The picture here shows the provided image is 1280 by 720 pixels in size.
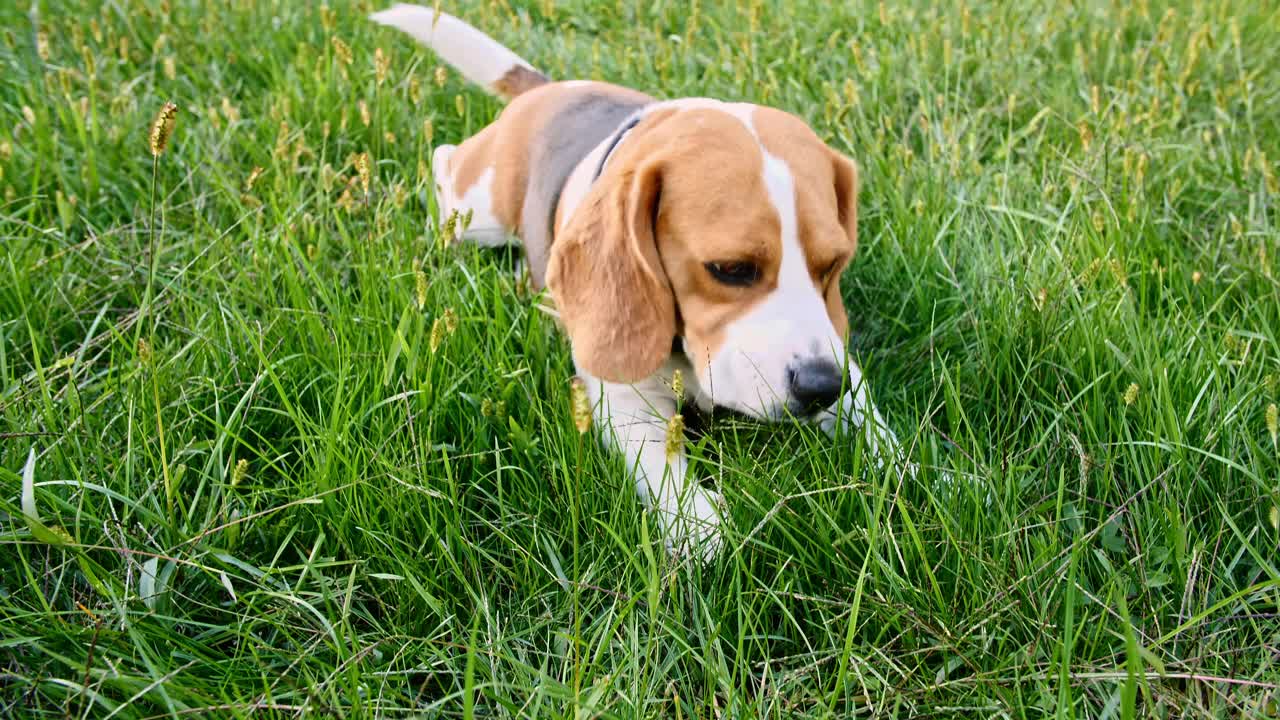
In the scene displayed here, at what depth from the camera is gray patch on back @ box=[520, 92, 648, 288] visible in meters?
3.30

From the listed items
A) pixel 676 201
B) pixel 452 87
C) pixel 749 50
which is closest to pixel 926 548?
pixel 676 201

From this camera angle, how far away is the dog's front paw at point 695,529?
2021 millimetres

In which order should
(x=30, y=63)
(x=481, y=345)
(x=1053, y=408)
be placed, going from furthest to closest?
(x=30, y=63) < (x=481, y=345) < (x=1053, y=408)

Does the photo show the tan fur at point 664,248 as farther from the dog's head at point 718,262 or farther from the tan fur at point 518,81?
the tan fur at point 518,81

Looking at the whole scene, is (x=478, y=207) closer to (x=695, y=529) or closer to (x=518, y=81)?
(x=518, y=81)

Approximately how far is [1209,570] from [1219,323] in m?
1.14

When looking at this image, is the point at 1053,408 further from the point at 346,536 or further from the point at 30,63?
the point at 30,63

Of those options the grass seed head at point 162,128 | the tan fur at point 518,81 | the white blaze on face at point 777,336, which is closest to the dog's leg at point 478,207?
the tan fur at point 518,81

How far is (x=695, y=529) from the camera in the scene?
2.08 m

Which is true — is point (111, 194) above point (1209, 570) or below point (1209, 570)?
below

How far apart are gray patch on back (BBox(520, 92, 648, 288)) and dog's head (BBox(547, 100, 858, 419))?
0.54 m

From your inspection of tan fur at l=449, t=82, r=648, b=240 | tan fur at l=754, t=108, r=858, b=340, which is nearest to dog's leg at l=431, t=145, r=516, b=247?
tan fur at l=449, t=82, r=648, b=240

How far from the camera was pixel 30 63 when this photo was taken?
4.28 meters

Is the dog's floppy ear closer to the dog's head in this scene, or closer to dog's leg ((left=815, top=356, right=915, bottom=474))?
the dog's head
